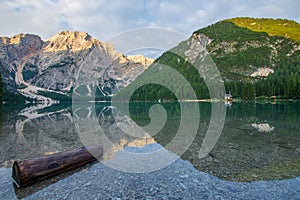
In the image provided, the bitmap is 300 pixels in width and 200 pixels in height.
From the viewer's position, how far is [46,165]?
35.3 feet

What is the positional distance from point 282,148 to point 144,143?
11380mm

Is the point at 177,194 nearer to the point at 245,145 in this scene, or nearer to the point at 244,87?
the point at 245,145

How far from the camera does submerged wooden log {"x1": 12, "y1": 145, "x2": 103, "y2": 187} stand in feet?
32.2

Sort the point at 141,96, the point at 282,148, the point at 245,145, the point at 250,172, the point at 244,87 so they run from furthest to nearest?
the point at 141,96 < the point at 244,87 < the point at 245,145 < the point at 282,148 < the point at 250,172

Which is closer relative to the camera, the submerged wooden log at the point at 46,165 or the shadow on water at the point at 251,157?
the submerged wooden log at the point at 46,165

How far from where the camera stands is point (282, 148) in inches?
607

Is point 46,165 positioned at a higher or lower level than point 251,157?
higher

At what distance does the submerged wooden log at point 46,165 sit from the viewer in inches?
386

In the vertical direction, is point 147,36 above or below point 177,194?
above

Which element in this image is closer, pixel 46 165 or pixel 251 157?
pixel 46 165

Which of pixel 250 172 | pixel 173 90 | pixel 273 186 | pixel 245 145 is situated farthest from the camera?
pixel 173 90

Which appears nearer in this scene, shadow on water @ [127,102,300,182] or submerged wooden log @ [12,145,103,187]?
submerged wooden log @ [12,145,103,187]

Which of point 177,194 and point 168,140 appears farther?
point 168,140

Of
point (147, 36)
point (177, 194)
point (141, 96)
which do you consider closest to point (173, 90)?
point (141, 96)
